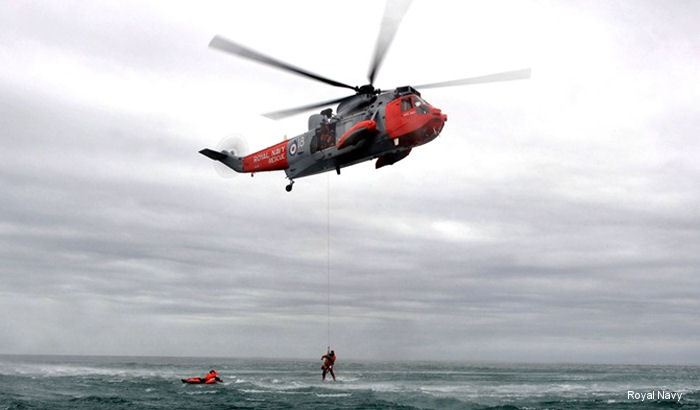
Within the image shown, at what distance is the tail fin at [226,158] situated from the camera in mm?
29922

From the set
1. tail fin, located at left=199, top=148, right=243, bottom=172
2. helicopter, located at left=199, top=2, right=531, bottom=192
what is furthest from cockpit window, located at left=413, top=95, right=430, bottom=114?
tail fin, located at left=199, top=148, right=243, bottom=172

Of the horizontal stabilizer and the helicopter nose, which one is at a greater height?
the horizontal stabilizer

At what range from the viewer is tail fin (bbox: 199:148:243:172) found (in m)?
29.9

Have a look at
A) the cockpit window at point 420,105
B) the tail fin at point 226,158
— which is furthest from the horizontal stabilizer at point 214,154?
the cockpit window at point 420,105

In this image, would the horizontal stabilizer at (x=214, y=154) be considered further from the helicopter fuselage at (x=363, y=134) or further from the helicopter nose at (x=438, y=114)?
the helicopter nose at (x=438, y=114)

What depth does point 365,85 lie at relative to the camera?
23.1 meters

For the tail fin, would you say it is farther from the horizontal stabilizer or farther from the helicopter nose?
the helicopter nose

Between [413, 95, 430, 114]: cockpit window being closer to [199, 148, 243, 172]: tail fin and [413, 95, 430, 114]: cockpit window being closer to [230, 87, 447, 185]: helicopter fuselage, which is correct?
[230, 87, 447, 185]: helicopter fuselage

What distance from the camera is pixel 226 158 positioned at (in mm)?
30469

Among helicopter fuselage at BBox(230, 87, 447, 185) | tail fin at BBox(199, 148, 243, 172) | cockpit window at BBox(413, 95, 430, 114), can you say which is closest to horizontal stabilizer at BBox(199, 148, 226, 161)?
tail fin at BBox(199, 148, 243, 172)

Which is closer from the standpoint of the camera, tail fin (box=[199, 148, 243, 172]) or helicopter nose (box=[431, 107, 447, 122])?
helicopter nose (box=[431, 107, 447, 122])

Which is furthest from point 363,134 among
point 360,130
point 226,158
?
point 226,158

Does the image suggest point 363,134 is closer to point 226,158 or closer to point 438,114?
point 438,114

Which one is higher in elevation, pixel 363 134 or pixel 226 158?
pixel 226 158
